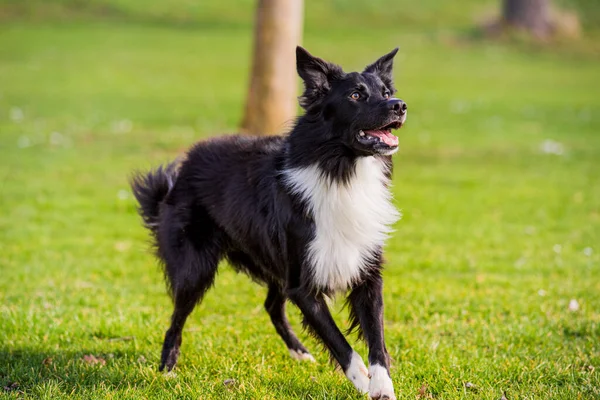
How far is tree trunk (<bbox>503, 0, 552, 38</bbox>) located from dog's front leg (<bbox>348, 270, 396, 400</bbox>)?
1053 inches

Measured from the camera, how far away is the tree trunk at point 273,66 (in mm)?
12461

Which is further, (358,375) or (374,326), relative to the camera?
(374,326)

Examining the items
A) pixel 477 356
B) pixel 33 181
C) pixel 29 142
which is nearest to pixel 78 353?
pixel 477 356

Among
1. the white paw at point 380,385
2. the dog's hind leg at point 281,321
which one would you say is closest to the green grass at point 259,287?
the dog's hind leg at point 281,321

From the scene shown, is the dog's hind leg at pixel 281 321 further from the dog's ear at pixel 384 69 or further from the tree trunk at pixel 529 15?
the tree trunk at pixel 529 15

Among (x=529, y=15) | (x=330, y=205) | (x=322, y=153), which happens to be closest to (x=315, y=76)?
(x=322, y=153)

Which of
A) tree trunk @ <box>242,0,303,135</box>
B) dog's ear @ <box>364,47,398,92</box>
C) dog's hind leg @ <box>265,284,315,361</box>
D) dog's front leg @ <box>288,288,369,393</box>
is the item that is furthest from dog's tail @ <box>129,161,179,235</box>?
tree trunk @ <box>242,0,303,135</box>

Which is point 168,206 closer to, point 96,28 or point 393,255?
point 393,255

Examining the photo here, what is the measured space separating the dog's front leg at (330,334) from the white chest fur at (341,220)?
123 mm

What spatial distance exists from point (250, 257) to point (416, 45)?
2408cm

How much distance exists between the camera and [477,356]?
5434 millimetres

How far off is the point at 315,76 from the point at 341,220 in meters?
0.86

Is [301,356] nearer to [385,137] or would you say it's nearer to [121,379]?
A: [121,379]

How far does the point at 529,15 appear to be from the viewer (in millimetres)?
29734
